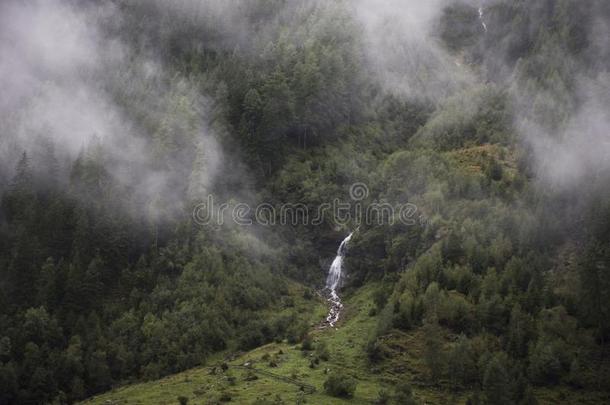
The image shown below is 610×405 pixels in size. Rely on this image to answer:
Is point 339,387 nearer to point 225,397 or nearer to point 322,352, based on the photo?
point 322,352

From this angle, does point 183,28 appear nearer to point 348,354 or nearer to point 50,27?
point 50,27

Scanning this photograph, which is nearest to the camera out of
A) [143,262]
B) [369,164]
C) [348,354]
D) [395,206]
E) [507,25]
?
[348,354]

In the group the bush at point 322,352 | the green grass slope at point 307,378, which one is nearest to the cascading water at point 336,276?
the green grass slope at point 307,378

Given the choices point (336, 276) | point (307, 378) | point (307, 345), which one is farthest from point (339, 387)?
point (336, 276)

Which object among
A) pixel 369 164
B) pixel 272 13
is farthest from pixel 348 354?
pixel 272 13

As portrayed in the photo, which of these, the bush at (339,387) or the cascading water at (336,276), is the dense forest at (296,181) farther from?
Result: the bush at (339,387)

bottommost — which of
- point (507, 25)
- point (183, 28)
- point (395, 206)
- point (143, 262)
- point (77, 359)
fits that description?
point (77, 359)
